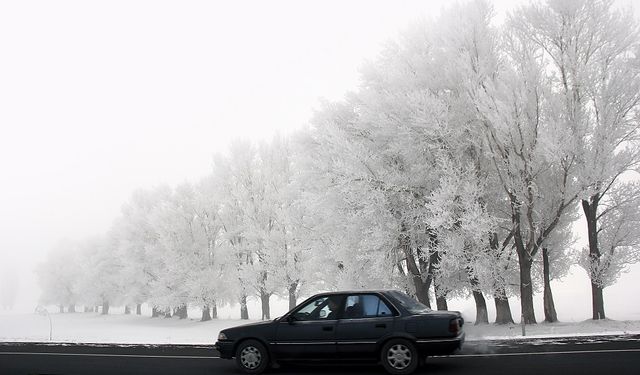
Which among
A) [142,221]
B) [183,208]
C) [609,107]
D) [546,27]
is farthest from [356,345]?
[142,221]

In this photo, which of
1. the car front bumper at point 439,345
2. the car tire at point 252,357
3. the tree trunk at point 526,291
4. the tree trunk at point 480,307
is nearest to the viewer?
the car front bumper at point 439,345

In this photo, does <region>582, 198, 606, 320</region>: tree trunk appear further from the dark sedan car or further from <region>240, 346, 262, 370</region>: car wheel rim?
<region>240, 346, 262, 370</region>: car wheel rim

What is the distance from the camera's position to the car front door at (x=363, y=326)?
380 inches

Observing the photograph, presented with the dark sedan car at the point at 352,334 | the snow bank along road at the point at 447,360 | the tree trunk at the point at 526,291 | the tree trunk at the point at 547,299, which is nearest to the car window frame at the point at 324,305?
the dark sedan car at the point at 352,334

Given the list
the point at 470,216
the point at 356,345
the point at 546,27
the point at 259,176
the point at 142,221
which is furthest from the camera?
the point at 142,221

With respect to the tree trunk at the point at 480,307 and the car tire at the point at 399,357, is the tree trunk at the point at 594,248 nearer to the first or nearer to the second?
the tree trunk at the point at 480,307

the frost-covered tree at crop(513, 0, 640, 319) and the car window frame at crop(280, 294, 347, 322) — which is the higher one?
the frost-covered tree at crop(513, 0, 640, 319)

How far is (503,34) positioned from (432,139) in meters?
4.96

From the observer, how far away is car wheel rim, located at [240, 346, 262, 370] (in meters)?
10.4

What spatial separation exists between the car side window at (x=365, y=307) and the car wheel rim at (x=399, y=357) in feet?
2.04

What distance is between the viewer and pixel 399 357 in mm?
9445

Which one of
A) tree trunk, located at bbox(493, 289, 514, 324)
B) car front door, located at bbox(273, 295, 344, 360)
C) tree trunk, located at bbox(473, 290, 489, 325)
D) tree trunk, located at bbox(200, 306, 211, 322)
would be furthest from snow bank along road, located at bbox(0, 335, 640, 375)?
tree trunk, located at bbox(200, 306, 211, 322)

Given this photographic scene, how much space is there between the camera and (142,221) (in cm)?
4959

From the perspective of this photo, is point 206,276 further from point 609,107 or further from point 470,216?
point 609,107
